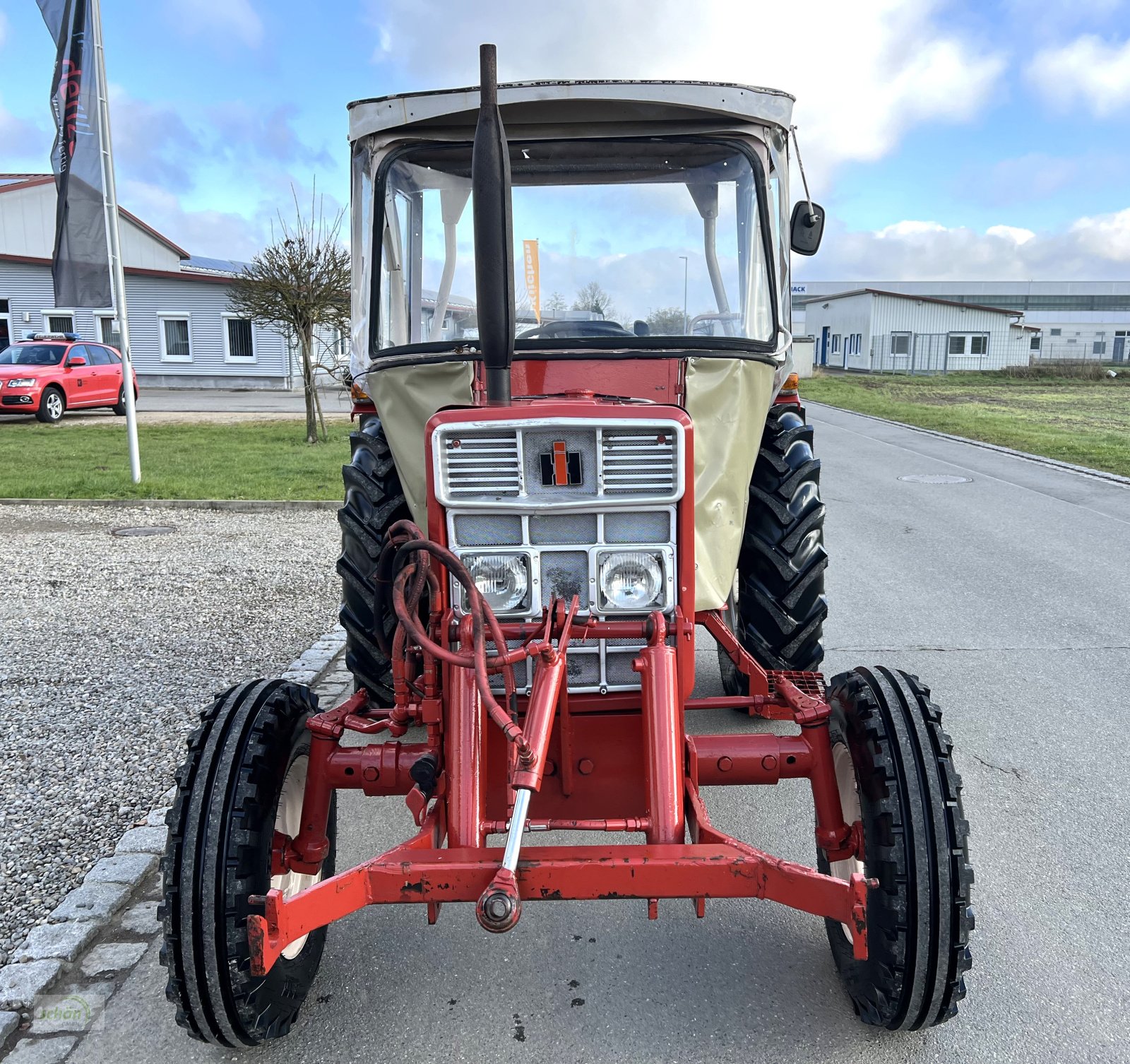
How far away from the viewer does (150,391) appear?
29594 mm

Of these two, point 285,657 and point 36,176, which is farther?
point 36,176

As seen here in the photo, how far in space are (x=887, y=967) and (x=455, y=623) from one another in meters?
1.38

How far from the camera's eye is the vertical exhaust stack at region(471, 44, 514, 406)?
2357mm

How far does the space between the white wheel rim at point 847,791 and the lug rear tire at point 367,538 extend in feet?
5.93

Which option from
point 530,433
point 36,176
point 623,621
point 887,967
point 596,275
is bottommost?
point 887,967

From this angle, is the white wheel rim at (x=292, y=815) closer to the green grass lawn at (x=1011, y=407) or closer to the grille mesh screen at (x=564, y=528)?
the grille mesh screen at (x=564, y=528)

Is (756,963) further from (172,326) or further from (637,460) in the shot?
(172,326)

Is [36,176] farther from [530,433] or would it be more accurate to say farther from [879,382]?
[530,433]

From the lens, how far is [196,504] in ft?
34.3

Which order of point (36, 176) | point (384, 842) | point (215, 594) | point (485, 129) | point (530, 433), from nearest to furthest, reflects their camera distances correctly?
point (485, 129) < point (530, 433) < point (384, 842) < point (215, 594) < point (36, 176)

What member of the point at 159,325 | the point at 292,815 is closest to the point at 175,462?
the point at 292,815

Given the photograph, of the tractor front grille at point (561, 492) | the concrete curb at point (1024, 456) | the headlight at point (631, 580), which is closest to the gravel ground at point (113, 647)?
the tractor front grille at point (561, 492)

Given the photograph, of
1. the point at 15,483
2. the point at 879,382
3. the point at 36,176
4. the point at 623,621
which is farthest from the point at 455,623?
the point at 36,176

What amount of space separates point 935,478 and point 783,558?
9383mm
